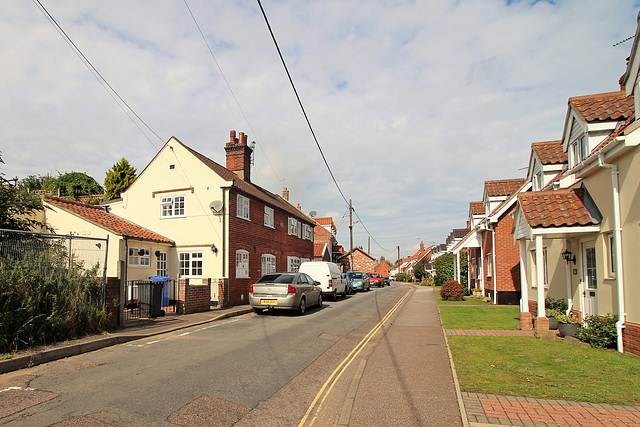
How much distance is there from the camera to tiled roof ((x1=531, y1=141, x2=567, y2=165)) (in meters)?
15.2

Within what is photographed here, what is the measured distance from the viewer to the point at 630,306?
8359mm

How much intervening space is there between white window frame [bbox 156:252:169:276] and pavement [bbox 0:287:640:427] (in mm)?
8932

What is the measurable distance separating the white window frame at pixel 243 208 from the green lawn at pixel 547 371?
1329 cm

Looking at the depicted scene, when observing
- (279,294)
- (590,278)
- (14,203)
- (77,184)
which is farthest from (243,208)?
(77,184)

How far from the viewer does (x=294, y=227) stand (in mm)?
29688

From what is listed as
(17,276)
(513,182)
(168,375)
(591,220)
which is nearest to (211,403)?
(168,375)

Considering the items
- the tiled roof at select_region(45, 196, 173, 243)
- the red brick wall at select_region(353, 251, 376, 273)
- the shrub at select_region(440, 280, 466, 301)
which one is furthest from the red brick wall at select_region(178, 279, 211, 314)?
the red brick wall at select_region(353, 251, 376, 273)

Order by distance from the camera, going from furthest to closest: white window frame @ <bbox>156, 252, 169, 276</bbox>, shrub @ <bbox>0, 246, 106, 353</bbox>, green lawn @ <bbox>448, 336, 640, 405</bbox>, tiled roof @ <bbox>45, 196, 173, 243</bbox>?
white window frame @ <bbox>156, 252, 169, 276</bbox>, tiled roof @ <bbox>45, 196, 173, 243</bbox>, shrub @ <bbox>0, 246, 106, 353</bbox>, green lawn @ <bbox>448, 336, 640, 405</bbox>

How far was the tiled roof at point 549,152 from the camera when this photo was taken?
15180 mm

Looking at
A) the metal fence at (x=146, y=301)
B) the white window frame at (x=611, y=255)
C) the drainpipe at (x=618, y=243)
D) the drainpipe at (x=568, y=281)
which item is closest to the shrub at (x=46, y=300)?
the metal fence at (x=146, y=301)

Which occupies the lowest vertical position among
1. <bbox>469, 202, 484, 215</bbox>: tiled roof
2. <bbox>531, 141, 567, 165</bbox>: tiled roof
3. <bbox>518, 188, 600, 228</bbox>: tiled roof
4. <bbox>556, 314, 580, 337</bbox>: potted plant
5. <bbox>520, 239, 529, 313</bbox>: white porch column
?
<bbox>556, 314, 580, 337</bbox>: potted plant

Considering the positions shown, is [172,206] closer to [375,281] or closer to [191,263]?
[191,263]

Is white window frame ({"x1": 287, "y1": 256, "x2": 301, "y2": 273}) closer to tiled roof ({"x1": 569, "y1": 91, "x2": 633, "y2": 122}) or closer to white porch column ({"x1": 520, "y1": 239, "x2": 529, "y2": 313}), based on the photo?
white porch column ({"x1": 520, "y1": 239, "x2": 529, "y2": 313})

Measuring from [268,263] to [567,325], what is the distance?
1697 centimetres
